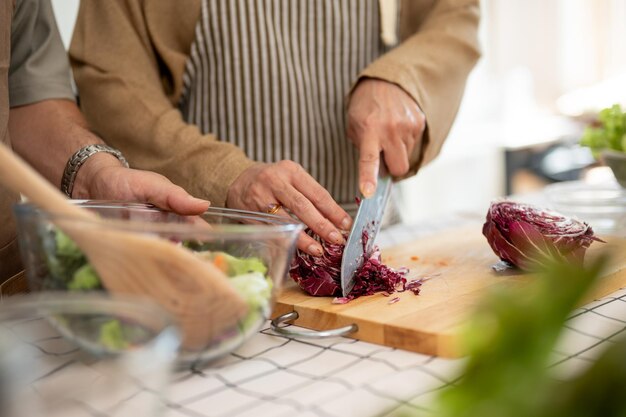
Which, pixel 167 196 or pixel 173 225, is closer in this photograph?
pixel 173 225

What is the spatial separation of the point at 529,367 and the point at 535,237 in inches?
36.3

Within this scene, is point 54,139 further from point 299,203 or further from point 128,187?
point 299,203

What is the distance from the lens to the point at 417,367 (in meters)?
0.98

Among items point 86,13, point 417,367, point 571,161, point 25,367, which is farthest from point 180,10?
point 571,161

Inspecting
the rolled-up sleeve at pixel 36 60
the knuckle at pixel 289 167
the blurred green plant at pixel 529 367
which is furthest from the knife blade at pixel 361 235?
the blurred green plant at pixel 529 367

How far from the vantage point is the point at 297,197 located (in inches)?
54.2

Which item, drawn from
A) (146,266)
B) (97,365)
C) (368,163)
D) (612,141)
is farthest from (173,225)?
(612,141)

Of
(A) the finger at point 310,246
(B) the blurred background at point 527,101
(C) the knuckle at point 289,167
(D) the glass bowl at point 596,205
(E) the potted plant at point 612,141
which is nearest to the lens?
(A) the finger at point 310,246

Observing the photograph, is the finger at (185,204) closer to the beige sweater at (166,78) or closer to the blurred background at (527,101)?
the beige sweater at (166,78)

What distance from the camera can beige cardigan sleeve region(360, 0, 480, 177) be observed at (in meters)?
1.71

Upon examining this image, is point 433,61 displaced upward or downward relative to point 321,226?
upward

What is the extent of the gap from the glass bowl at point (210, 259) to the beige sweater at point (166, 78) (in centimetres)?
59

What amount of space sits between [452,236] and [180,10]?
791 millimetres

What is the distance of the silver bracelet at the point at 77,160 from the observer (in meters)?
1.39
